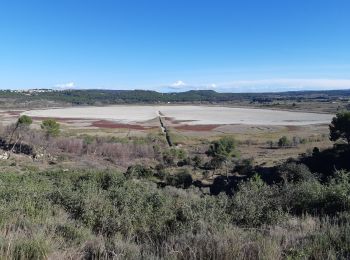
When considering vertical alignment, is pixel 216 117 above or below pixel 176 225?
below

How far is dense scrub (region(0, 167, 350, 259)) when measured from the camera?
4680mm

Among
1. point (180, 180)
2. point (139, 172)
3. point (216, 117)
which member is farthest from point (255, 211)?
point (216, 117)

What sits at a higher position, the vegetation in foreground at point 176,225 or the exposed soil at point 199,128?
the vegetation in foreground at point 176,225

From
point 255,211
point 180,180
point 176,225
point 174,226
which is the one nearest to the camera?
point 176,225

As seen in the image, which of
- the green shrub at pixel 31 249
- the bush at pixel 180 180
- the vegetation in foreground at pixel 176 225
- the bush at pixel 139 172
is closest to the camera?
the green shrub at pixel 31 249

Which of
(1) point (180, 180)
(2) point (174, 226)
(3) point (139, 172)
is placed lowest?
(1) point (180, 180)

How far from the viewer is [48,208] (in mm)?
7766

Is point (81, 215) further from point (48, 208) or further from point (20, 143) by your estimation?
point (20, 143)

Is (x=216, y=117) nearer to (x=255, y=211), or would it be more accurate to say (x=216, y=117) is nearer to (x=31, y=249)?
(x=255, y=211)

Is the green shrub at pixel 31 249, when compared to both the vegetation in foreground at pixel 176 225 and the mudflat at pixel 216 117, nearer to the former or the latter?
the vegetation in foreground at pixel 176 225

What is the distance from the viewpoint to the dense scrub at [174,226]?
15.4ft

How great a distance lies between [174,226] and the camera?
675cm

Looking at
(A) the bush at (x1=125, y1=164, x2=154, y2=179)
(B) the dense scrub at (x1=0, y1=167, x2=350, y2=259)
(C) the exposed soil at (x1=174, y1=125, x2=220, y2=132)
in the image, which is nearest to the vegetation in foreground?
(B) the dense scrub at (x1=0, y1=167, x2=350, y2=259)

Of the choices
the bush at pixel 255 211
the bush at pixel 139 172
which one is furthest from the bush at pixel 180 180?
the bush at pixel 255 211
